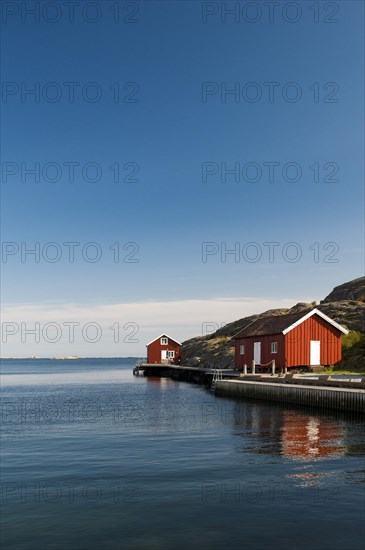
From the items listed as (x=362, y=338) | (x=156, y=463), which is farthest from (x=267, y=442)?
(x=362, y=338)

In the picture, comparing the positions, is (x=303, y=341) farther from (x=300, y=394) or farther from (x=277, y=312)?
(x=277, y=312)

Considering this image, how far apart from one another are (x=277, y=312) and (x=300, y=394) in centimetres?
9940

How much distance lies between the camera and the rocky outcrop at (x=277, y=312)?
7731cm

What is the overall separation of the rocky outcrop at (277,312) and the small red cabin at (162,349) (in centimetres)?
287

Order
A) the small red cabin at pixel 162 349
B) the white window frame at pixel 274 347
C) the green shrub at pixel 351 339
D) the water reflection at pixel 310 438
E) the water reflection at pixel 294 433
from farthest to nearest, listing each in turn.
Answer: the small red cabin at pixel 162 349 → the green shrub at pixel 351 339 → the white window frame at pixel 274 347 → the water reflection at pixel 294 433 → the water reflection at pixel 310 438

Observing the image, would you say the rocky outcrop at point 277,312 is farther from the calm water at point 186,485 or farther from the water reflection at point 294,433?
the calm water at point 186,485

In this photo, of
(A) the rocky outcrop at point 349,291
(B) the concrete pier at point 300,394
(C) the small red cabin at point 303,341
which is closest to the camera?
(B) the concrete pier at point 300,394

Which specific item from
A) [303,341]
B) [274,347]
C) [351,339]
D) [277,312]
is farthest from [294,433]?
[277,312]

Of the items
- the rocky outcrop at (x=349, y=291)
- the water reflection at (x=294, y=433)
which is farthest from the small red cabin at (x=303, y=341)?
the rocky outcrop at (x=349, y=291)

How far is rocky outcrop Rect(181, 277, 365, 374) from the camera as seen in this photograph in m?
77.3

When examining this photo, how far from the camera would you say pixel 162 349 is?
105 meters

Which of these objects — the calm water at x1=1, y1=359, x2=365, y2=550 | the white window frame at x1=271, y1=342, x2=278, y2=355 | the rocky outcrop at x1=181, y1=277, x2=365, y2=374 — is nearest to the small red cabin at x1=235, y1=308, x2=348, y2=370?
the white window frame at x1=271, y1=342, x2=278, y2=355

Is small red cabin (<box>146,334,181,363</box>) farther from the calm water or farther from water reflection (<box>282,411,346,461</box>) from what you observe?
the calm water

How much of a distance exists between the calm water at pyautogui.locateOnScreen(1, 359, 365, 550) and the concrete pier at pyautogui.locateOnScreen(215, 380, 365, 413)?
2.03 m
